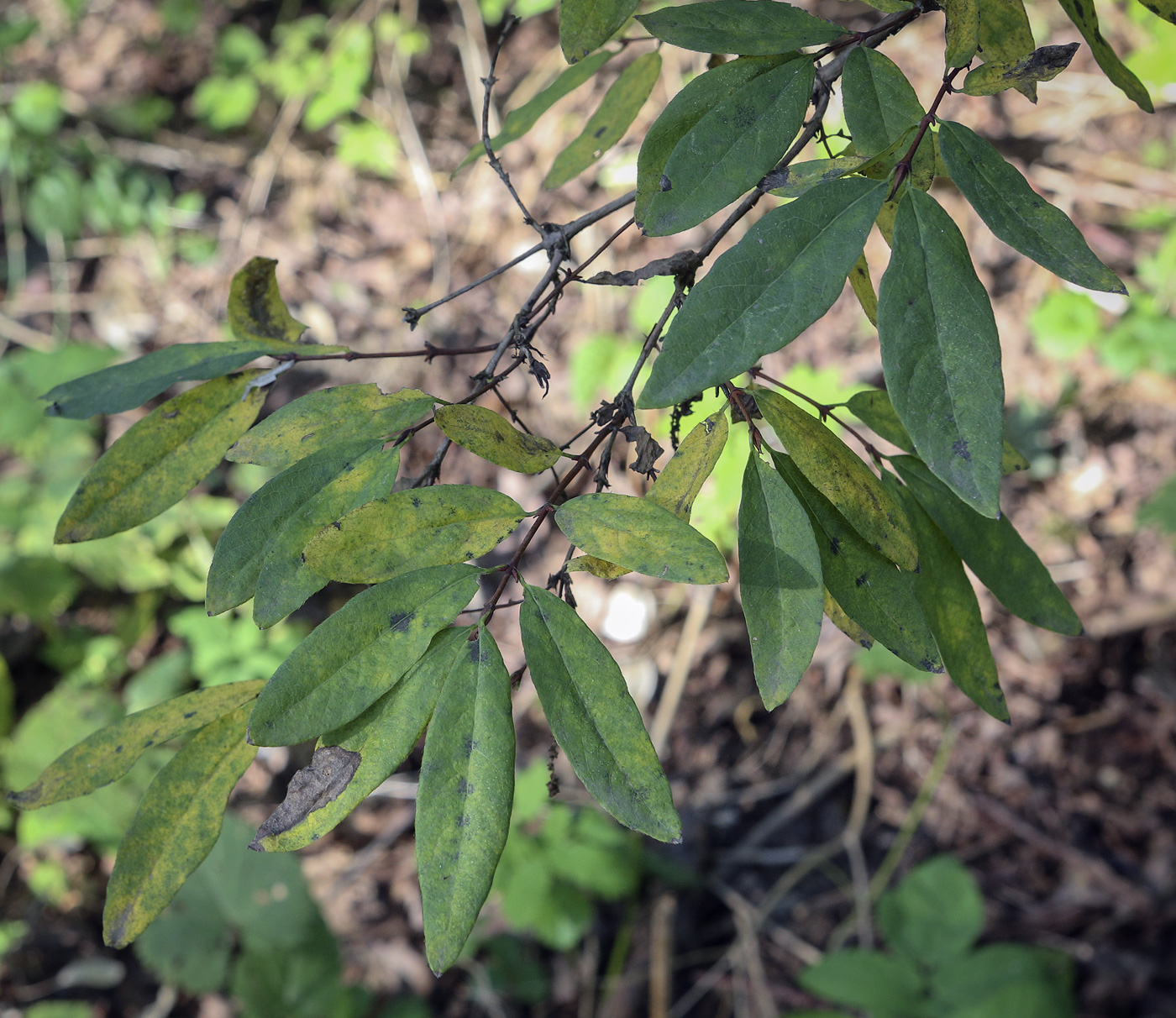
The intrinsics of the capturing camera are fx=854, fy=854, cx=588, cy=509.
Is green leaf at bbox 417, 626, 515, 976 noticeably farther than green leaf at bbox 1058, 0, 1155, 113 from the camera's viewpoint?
No

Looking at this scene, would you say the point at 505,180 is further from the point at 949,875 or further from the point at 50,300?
the point at 50,300

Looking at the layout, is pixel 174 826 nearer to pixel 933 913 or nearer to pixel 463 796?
pixel 463 796

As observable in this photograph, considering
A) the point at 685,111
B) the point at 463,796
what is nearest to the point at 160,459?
the point at 463,796

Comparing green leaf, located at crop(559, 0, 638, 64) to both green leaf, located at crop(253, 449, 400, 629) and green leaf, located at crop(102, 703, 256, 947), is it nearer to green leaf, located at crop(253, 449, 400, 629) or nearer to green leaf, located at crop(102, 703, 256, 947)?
green leaf, located at crop(253, 449, 400, 629)

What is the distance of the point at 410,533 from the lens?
644 mm

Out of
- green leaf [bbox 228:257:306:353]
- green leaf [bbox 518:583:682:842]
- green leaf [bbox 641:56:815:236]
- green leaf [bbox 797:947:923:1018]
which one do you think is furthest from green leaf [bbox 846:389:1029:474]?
green leaf [bbox 797:947:923:1018]

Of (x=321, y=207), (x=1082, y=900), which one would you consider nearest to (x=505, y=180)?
(x=1082, y=900)

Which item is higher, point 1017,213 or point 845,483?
point 1017,213

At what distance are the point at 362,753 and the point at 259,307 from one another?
46 centimetres

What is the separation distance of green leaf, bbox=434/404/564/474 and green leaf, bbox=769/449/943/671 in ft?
0.63

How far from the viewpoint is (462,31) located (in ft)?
12.2

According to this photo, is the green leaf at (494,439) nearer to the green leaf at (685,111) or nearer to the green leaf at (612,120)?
the green leaf at (685,111)

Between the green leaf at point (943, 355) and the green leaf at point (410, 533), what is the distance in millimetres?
291

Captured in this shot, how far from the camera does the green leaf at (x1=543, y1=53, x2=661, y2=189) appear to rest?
912 millimetres
